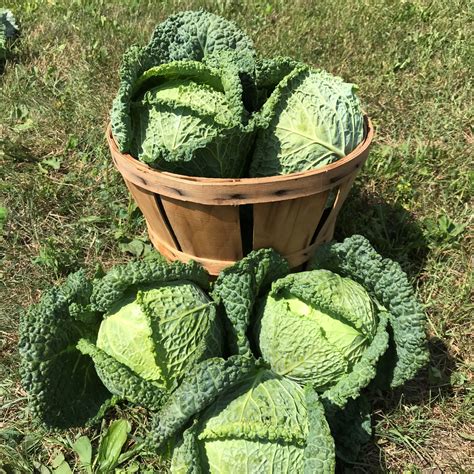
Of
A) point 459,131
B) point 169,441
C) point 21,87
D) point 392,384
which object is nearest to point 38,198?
point 21,87

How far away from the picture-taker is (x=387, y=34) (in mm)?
6273

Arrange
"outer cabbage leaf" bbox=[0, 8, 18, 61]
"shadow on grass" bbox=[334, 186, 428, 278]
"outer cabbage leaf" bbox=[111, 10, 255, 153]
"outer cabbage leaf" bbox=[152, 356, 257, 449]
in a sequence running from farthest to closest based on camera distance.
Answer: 1. "outer cabbage leaf" bbox=[0, 8, 18, 61]
2. "shadow on grass" bbox=[334, 186, 428, 278]
3. "outer cabbage leaf" bbox=[111, 10, 255, 153]
4. "outer cabbage leaf" bbox=[152, 356, 257, 449]

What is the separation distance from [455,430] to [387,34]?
4955 mm

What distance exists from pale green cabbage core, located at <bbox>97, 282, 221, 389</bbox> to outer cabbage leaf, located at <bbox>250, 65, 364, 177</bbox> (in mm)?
978

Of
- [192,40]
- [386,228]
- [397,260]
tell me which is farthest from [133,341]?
[386,228]

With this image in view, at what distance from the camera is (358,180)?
14.7 ft

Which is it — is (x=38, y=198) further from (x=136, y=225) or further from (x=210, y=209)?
(x=210, y=209)

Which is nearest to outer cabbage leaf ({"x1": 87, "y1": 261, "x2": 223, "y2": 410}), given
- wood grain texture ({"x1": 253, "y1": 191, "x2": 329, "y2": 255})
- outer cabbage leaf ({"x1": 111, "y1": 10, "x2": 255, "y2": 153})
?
wood grain texture ({"x1": 253, "y1": 191, "x2": 329, "y2": 255})

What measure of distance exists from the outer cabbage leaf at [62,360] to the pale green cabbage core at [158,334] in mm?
209

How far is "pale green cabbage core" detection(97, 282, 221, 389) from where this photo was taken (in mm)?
2678

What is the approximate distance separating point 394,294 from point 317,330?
0.55 meters

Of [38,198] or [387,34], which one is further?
[387,34]

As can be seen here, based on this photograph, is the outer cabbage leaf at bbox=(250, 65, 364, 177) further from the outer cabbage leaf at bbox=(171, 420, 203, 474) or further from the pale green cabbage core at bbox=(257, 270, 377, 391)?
the outer cabbage leaf at bbox=(171, 420, 203, 474)

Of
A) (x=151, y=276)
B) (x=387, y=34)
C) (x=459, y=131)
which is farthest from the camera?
(x=387, y=34)
